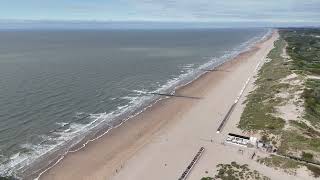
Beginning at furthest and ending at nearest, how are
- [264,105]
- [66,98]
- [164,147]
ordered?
[66,98], [264,105], [164,147]

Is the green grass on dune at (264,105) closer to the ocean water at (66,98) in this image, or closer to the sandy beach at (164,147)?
the sandy beach at (164,147)

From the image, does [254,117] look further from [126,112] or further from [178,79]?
[178,79]

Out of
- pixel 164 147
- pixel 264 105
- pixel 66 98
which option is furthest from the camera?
pixel 66 98

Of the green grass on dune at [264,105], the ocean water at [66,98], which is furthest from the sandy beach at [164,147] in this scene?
the ocean water at [66,98]

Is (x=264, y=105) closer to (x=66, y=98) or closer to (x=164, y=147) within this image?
(x=164, y=147)

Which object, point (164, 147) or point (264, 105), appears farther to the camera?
point (264, 105)

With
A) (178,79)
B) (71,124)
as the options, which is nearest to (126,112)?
(71,124)

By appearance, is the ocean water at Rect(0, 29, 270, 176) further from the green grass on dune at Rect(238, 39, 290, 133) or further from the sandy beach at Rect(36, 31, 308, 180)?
the green grass on dune at Rect(238, 39, 290, 133)

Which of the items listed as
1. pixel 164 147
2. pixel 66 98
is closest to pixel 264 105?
pixel 164 147

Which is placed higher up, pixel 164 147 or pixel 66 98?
pixel 66 98
